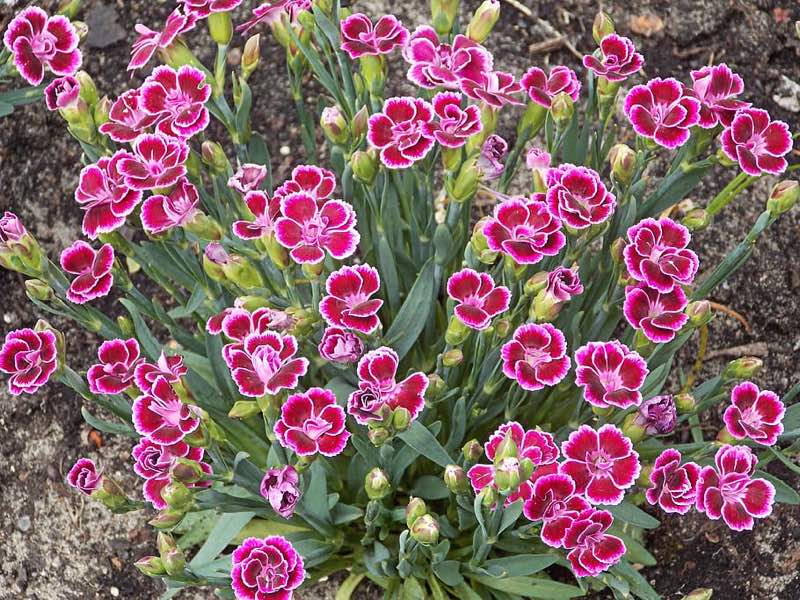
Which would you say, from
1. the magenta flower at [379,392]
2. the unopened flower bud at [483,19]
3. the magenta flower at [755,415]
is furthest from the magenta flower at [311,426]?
the unopened flower bud at [483,19]

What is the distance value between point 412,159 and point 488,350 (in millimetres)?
392

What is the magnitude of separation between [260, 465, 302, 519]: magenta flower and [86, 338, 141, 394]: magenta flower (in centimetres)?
27

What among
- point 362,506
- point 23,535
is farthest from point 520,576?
point 23,535

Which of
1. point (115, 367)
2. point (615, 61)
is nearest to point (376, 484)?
Result: point (115, 367)

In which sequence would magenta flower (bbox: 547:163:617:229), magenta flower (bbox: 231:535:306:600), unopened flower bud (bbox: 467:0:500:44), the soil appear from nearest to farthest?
1. magenta flower (bbox: 231:535:306:600)
2. magenta flower (bbox: 547:163:617:229)
3. unopened flower bud (bbox: 467:0:500:44)
4. the soil

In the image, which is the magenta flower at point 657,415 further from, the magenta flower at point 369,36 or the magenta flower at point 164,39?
the magenta flower at point 164,39

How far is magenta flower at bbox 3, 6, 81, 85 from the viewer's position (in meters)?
1.48

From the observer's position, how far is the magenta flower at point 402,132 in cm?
135

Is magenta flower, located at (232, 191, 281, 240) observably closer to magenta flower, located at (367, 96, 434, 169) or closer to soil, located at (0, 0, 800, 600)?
magenta flower, located at (367, 96, 434, 169)

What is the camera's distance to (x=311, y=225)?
130 centimetres

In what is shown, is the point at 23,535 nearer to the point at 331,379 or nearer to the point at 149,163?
the point at 331,379

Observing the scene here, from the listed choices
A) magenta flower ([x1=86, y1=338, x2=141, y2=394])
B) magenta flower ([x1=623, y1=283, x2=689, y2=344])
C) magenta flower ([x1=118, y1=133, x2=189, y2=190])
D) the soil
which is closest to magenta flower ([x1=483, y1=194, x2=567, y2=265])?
magenta flower ([x1=623, y1=283, x2=689, y2=344])

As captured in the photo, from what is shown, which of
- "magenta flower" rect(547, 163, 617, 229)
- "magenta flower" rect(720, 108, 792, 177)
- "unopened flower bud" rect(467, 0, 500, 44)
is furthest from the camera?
"unopened flower bud" rect(467, 0, 500, 44)

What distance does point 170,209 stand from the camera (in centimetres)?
135
